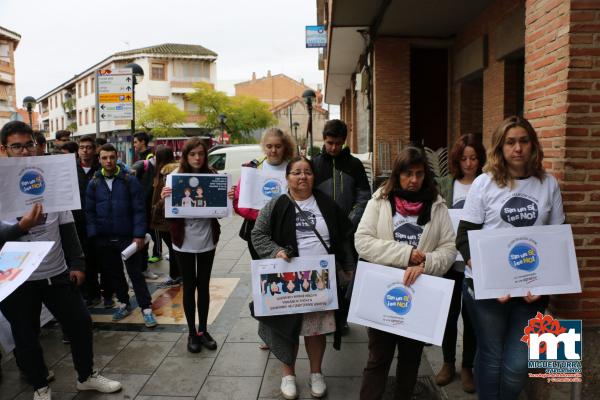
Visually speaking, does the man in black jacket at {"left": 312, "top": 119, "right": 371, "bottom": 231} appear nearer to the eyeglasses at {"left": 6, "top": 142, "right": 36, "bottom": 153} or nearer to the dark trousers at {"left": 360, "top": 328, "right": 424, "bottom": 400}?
the dark trousers at {"left": 360, "top": 328, "right": 424, "bottom": 400}

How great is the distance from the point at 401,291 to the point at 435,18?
8.26 metres

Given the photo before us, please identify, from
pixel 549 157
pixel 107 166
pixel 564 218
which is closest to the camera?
pixel 564 218

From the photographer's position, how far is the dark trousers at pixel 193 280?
4.36 metres

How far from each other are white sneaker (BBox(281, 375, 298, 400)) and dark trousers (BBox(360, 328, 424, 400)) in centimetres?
61

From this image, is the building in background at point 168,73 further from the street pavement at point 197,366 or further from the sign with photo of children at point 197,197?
the sign with photo of children at point 197,197

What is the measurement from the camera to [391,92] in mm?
11125

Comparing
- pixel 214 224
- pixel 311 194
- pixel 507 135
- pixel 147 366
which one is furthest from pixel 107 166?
pixel 507 135

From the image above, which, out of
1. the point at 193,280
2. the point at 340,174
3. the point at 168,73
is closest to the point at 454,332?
the point at 340,174

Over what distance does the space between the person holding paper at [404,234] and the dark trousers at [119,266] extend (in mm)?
2917

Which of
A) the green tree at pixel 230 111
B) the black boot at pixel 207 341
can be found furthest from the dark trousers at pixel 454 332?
the green tree at pixel 230 111

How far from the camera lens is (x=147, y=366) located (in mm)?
4113

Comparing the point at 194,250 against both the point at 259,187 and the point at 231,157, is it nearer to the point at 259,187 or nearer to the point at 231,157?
the point at 259,187

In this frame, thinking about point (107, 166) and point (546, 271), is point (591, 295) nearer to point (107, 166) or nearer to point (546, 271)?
point (546, 271)

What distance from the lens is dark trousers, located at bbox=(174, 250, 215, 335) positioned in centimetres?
436
